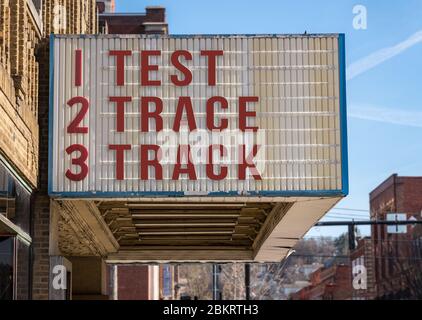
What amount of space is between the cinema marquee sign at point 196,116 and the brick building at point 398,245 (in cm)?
6240

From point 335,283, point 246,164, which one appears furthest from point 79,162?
point 335,283

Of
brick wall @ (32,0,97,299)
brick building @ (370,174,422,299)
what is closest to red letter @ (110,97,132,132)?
brick wall @ (32,0,97,299)

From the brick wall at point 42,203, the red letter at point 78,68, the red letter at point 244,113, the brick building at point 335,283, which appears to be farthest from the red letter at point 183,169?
the brick building at point 335,283

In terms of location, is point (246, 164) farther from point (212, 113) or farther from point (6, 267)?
point (6, 267)

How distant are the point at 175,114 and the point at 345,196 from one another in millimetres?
2865

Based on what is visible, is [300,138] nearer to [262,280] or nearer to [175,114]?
[175,114]

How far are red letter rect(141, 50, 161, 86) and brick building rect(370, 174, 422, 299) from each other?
62974 mm

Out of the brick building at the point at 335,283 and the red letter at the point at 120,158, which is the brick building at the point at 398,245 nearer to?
the brick building at the point at 335,283

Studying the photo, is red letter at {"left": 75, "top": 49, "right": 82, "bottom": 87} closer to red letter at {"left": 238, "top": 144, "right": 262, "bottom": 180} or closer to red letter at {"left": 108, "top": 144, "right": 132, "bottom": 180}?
red letter at {"left": 108, "top": 144, "right": 132, "bottom": 180}
